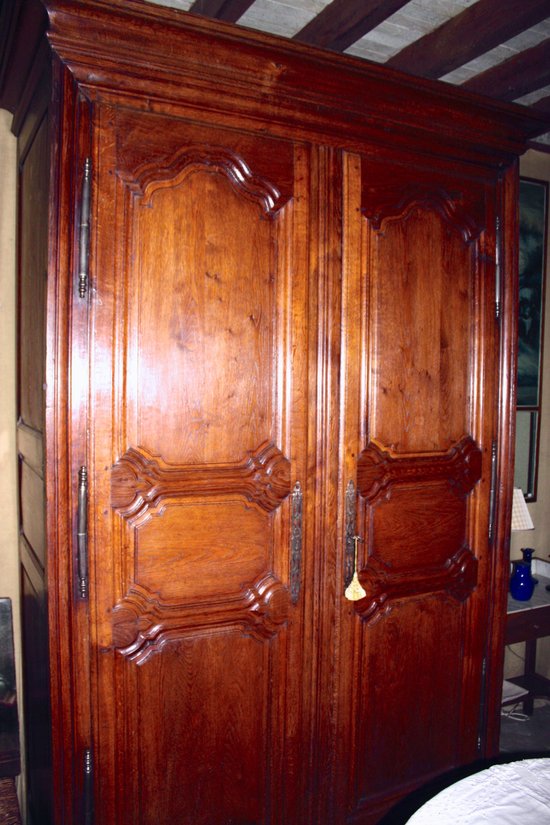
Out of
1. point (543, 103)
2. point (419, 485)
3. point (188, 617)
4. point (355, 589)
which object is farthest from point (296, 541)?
point (543, 103)

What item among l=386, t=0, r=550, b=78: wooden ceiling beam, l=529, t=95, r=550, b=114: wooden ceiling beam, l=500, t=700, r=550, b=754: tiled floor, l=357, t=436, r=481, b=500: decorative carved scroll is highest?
l=529, t=95, r=550, b=114: wooden ceiling beam

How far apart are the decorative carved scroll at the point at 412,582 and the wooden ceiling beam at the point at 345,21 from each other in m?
1.56

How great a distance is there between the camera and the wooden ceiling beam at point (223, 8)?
1.80 meters

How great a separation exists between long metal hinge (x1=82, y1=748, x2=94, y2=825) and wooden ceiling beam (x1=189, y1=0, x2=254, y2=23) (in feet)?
6.70

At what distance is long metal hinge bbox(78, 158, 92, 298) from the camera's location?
1.42m

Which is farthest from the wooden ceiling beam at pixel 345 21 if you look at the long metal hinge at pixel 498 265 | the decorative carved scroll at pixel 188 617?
the decorative carved scroll at pixel 188 617

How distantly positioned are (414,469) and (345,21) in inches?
54.0

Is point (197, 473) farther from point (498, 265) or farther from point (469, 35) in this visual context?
point (469, 35)

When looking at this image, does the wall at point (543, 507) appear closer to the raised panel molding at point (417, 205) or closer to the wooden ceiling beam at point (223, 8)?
the raised panel molding at point (417, 205)

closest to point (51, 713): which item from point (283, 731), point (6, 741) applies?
point (6, 741)

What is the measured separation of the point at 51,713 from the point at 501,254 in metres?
1.83

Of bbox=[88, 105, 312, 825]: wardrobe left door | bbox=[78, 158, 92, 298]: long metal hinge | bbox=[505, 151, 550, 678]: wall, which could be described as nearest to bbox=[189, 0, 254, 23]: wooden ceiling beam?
bbox=[88, 105, 312, 825]: wardrobe left door

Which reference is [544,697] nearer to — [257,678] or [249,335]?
[257,678]

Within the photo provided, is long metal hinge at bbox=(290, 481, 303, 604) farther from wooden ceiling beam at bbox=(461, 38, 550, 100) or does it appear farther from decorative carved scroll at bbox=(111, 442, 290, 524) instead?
wooden ceiling beam at bbox=(461, 38, 550, 100)
